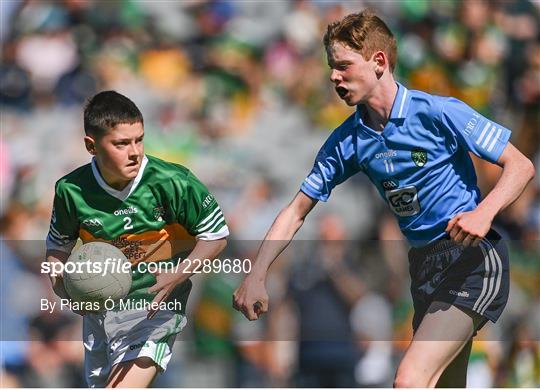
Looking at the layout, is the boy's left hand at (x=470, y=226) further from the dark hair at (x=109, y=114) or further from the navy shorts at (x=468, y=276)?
the dark hair at (x=109, y=114)

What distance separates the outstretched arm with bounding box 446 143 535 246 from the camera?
135 inches

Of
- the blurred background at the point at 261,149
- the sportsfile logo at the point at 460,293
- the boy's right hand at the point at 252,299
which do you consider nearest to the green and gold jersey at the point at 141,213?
the boy's right hand at the point at 252,299

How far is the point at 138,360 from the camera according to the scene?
13.6 feet

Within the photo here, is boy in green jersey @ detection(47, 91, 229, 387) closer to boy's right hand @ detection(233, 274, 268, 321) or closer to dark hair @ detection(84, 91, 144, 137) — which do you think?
dark hair @ detection(84, 91, 144, 137)

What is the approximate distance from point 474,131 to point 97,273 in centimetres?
178

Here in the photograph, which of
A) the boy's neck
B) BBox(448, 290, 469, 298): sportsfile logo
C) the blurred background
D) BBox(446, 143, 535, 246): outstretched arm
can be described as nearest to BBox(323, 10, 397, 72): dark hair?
BBox(446, 143, 535, 246): outstretched arm

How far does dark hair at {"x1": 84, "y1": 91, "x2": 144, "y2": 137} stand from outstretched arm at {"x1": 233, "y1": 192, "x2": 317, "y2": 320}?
0.78 metres

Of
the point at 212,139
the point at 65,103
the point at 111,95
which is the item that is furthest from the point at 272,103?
the point at 111,95

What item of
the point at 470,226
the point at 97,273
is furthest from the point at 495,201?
the point at 97,273

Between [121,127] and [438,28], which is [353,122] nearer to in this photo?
[121,127]

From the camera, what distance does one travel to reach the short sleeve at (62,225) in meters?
4.26

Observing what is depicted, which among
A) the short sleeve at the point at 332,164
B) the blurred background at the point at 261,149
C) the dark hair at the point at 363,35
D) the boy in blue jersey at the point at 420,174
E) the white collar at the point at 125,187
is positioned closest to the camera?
the boy in blue jersey at the point at 420,174

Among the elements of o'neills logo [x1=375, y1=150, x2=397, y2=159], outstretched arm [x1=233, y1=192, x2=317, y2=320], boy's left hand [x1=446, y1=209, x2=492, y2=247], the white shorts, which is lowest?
the white shorts

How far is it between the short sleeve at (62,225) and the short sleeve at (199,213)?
49 centimetres
